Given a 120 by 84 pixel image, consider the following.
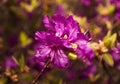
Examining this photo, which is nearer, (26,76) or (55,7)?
(26,76)

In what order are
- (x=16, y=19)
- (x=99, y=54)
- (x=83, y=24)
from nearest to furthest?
(x=99, y=54) → (x=83, y=24) → (x=16, y=19)

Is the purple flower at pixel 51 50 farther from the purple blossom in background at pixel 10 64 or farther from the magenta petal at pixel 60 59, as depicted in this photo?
the purple blossom in background at pixel 10 64

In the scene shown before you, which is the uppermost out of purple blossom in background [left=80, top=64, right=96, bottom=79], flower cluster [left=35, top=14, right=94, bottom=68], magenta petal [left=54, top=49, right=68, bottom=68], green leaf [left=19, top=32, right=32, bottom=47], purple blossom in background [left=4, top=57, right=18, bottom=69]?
flower cluster [left=35, top=14, right=94, bottom=68]

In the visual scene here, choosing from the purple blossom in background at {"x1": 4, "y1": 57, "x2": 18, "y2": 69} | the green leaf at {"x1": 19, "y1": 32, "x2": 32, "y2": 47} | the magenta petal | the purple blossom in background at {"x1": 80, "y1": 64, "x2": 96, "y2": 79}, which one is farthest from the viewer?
the green leaf at {"x1": 19, "y1": 32, "x2": 32, "y2": 47}

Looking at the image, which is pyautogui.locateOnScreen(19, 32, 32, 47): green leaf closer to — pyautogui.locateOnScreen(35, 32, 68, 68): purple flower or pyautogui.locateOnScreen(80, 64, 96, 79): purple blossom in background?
pyautogui.locateOnScreen(80, 64, 96, 79): purple blossom in background

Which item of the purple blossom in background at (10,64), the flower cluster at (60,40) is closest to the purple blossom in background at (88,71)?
the purple blossom in background at (10,64)

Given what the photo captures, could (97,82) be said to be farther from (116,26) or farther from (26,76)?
(26,76)

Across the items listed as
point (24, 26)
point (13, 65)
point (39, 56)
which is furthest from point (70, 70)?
point (39, 56)

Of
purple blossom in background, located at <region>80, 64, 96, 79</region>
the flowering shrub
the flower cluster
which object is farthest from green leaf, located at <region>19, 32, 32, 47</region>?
the flower cluster
